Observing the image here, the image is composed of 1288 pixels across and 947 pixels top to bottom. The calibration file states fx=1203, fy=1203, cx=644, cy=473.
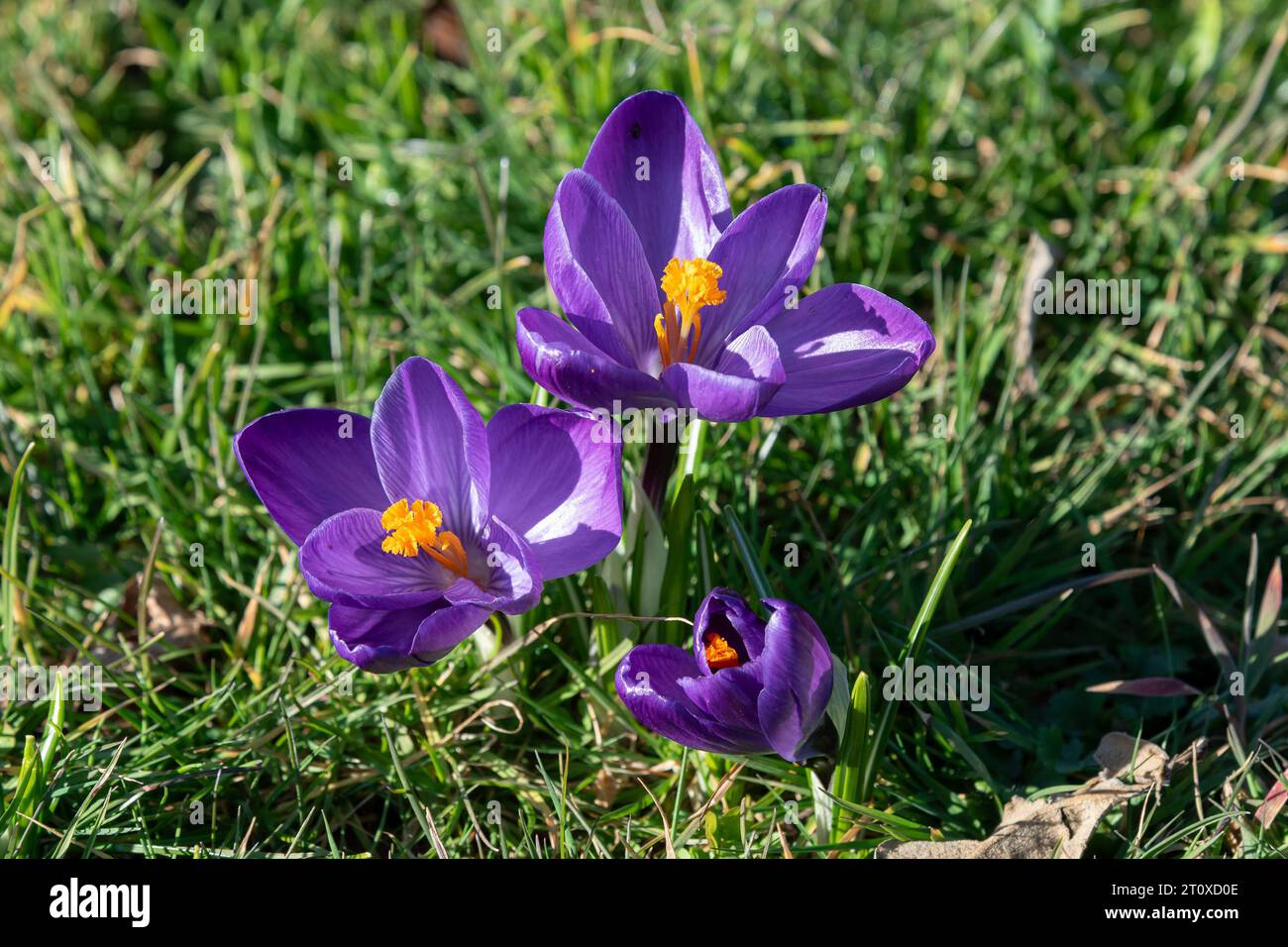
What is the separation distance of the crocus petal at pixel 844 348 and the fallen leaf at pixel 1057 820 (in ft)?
2.27

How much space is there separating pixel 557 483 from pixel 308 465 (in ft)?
1.15

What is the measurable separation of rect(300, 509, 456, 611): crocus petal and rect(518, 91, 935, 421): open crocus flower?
33 centimetres

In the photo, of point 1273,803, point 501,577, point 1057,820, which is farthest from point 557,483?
point 1273,803

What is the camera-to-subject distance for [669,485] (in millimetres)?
1931

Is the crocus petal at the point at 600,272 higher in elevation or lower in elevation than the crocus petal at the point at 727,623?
higher

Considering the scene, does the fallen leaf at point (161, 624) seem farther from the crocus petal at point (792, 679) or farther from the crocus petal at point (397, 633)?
the crocus petal at point (792, 679)

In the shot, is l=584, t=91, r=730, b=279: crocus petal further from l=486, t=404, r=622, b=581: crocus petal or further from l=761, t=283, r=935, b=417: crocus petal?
l=486, t=404, r=622, b=581: crocus petal

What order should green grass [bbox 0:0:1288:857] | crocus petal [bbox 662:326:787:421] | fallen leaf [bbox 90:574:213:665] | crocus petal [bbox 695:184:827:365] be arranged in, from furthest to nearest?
fallen leaf [bbox 90:574:213:665], green grass [bbox 0:0:1288:857], crocus petal [bbox 695:184:827:365], crocus petal [bbox 662:326:787:421]

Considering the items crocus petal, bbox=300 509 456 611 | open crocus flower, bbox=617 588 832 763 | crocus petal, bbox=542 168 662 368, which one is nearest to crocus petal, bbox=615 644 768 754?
open crocus flower, bbox=617 588 832 763

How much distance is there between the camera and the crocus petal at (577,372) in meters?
1.52

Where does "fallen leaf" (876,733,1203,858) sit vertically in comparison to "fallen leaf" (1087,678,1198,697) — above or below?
below

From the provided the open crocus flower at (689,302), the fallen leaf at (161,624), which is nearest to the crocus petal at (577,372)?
the open crocus flower at (689,302)

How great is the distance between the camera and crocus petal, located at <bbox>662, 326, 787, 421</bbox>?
151cm
